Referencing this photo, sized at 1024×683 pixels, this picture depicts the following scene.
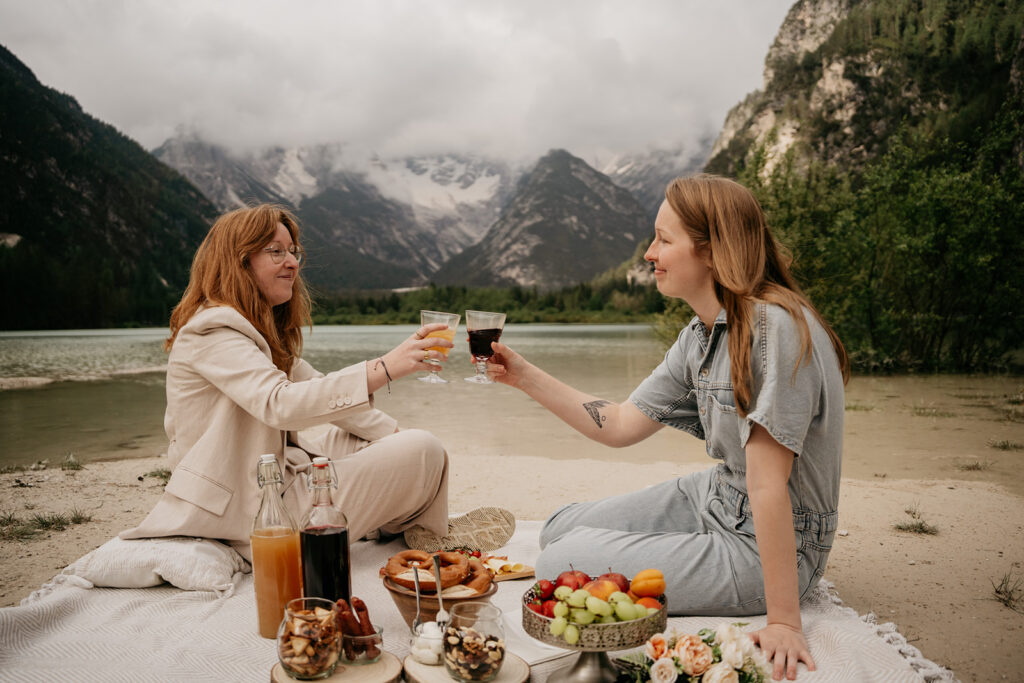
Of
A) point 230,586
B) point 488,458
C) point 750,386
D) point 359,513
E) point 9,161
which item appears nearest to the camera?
point 750,386

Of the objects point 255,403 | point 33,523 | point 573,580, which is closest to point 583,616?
point 573,580

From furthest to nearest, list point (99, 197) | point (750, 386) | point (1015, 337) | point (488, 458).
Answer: point (99, 197) → point (1015, 337) → point (488, 458) → point (750, 386)

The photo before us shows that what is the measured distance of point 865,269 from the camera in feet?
64.5

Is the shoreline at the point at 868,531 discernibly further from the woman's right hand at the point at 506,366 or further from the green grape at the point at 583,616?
the woman's right hand at the point at 506,366

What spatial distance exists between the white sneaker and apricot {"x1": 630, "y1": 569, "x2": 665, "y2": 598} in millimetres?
1890

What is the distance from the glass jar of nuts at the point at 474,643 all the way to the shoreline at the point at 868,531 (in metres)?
2.35

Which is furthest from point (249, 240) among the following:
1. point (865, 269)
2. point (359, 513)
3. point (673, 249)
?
point (865, 269)

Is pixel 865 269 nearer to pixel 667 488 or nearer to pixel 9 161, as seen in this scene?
pixel 667 488

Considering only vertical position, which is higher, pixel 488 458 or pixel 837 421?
pixel 837 421

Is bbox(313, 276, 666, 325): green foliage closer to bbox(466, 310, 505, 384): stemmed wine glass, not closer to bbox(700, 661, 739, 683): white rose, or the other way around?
bbox(466, 310, 505, 384): stemmed wine glass

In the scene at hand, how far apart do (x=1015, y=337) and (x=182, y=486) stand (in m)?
22.1

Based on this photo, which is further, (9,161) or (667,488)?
(9,161)

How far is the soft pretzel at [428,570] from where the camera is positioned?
2746 millimetres

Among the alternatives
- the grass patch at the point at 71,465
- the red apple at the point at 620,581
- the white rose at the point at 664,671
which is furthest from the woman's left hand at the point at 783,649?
the grass patch at the point at 71,465
